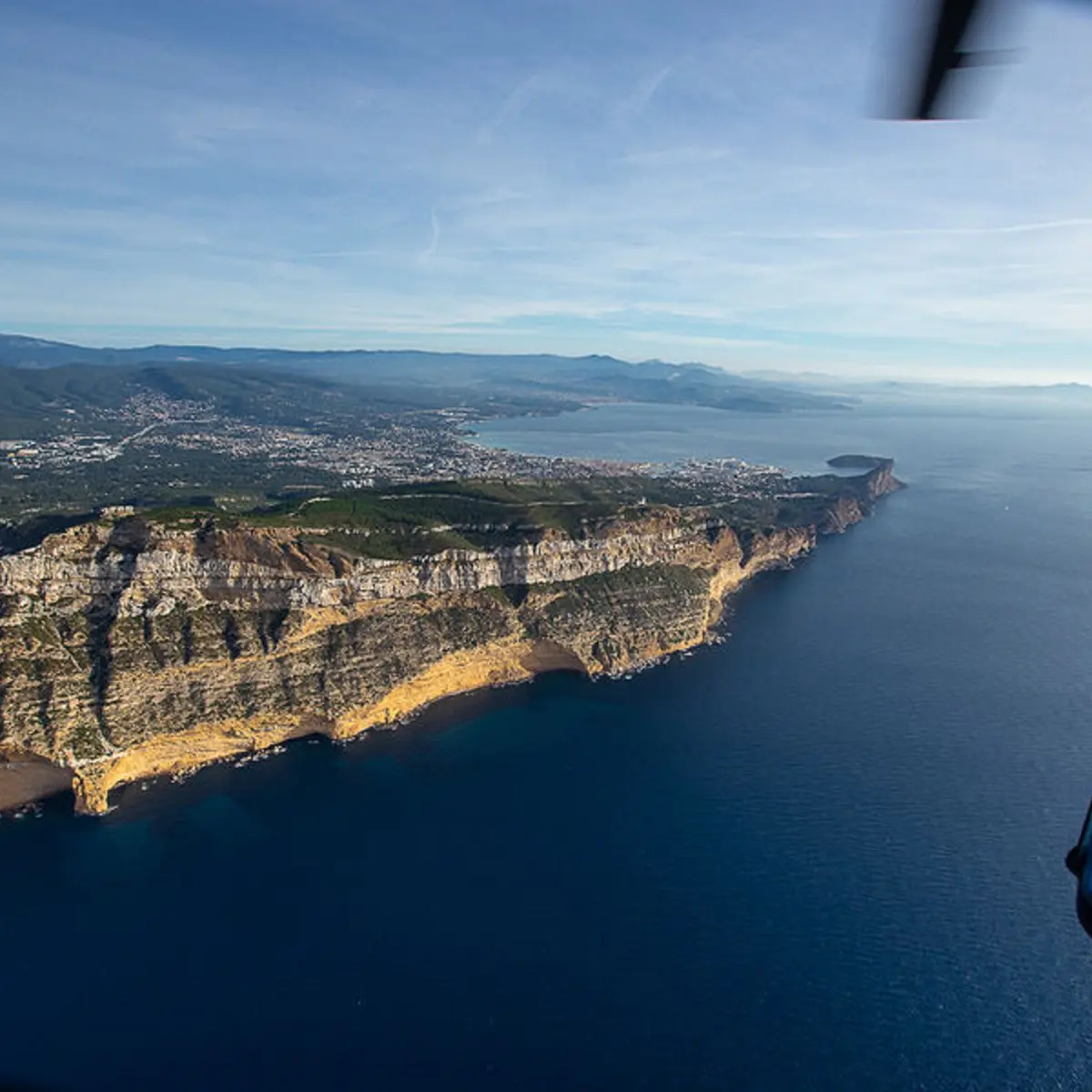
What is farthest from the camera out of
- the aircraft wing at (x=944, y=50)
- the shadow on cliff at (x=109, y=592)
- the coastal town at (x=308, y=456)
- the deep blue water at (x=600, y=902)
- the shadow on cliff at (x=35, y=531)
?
the coastal town at (x=308, y=456)

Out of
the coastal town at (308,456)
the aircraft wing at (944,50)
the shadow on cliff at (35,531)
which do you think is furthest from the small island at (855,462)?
the aircraft wing at (944,50)

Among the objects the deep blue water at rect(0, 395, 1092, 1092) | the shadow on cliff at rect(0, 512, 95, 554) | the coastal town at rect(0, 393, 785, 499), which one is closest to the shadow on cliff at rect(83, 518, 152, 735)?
the shadow on cliff at rect(0, 512, 95, 554)

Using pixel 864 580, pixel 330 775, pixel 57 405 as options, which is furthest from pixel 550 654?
pixel 57 405

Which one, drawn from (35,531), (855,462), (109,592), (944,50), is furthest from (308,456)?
(944,50)

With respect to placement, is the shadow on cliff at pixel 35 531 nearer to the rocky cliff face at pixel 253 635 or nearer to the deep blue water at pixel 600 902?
the rocky cliff face at pixel 253 635

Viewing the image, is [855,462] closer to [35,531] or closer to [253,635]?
[253,635]

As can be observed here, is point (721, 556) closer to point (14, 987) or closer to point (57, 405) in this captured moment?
point (14, 987)

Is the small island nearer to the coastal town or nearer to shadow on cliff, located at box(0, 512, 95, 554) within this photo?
the coastal town
